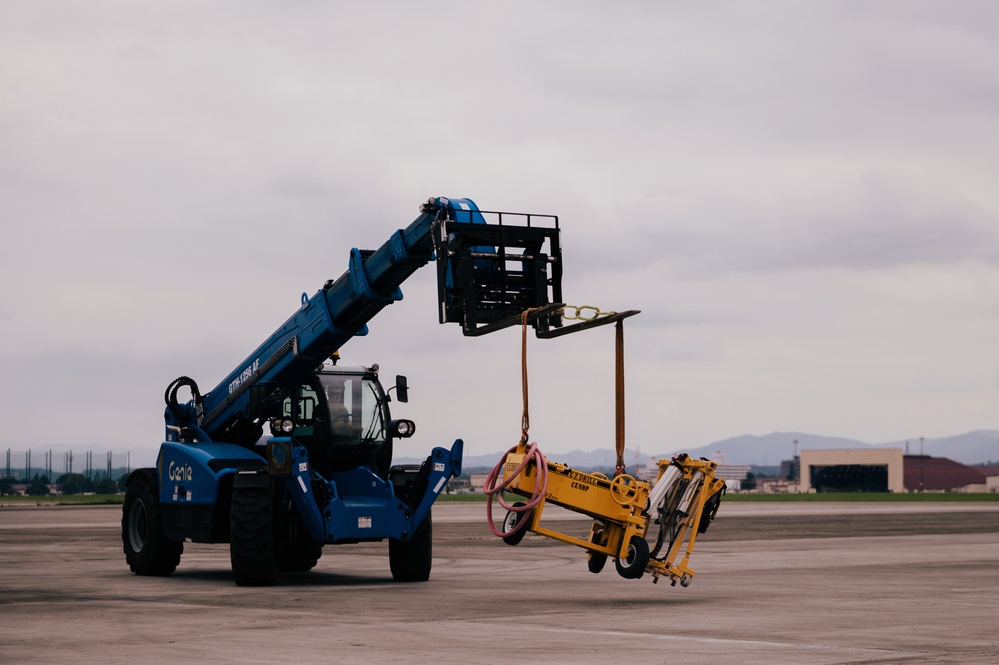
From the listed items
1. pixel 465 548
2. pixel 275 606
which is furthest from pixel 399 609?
pixel 465 548

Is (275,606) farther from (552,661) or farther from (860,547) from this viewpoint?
(860,547)

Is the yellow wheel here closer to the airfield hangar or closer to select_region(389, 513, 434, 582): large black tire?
select_region(389, 513, 434, 582): large black tire

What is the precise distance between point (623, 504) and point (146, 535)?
401 inches

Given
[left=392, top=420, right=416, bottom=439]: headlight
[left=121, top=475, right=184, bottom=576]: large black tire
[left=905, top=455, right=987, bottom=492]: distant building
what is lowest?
[left=905, top=455, right=987, bottom=492]: distant building

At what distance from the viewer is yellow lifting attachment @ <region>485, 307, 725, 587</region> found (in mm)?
17562

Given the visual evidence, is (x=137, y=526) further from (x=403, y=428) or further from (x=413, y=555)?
(x=413, y=555)

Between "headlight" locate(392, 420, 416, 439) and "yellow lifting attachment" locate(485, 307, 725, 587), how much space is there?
18.3ft

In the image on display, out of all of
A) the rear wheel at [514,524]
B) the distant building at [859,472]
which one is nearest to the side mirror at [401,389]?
the rear wheel at [514,524]

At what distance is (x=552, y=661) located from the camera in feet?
41.1

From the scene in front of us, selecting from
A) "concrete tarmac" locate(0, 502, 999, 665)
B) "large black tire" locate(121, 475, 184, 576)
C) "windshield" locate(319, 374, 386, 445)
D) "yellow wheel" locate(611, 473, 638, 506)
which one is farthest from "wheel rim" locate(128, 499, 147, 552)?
"yellow wheel" locate(611, 473, 638, 506)

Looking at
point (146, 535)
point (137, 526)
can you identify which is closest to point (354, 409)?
point (146, 535)

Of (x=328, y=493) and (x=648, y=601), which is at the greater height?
(x=328, y=493)

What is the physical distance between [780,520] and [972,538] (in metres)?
16.8

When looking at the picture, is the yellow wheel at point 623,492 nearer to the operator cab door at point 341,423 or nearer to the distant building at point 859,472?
the operator cab door at point 341,423
